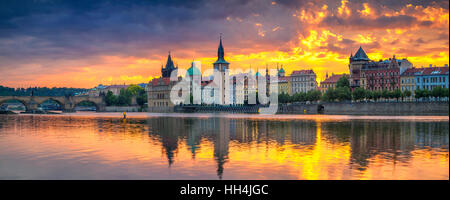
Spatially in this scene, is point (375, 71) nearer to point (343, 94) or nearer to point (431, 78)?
point (431, 78)

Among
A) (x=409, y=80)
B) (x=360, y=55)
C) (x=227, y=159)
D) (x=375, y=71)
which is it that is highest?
(x=360, y=55)

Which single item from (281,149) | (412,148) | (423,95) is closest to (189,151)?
(281,149)

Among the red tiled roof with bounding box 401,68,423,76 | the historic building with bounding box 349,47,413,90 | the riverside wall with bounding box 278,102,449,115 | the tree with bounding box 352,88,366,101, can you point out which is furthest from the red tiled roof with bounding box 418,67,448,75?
the riverside wall with bounding box 278,102,449,115

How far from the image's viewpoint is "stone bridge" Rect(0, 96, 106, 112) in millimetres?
163750

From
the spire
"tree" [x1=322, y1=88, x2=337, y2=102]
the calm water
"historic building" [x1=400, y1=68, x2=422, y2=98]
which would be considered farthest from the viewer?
the spire

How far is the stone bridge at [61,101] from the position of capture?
163750mm

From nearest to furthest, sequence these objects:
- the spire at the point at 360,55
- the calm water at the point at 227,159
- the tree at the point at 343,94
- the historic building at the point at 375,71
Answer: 1. the calm water at the point at 227,159
2. the tree at the point at 343,94
3. the historic building at the point at 375,71
4. the spire at the point at 360,55

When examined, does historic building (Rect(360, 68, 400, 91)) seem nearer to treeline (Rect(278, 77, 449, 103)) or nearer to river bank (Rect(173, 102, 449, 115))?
treeline (Rect(278, 77, 449, 103))

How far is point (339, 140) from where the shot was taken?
118ft

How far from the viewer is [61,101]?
18300cm

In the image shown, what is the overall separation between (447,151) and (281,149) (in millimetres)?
10103

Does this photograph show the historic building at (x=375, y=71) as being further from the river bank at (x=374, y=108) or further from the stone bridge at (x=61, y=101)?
the stone bridge at (x=61, y=101)

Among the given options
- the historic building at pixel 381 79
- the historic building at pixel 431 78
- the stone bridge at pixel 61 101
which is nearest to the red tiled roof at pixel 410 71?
the historic building at pixel 431 78

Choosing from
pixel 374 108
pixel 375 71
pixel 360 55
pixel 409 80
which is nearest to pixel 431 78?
pixel 409 80
